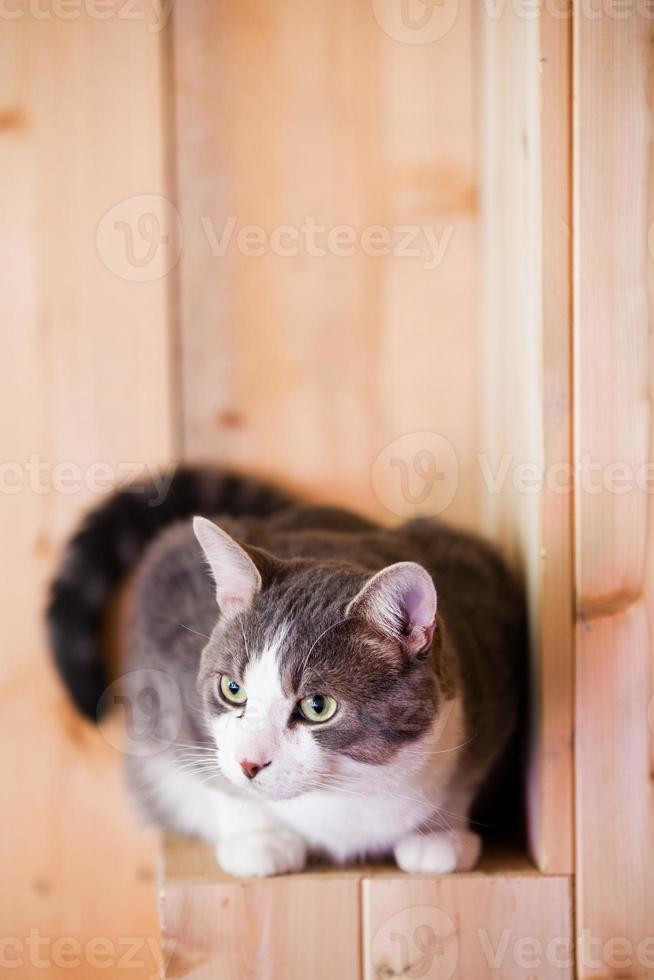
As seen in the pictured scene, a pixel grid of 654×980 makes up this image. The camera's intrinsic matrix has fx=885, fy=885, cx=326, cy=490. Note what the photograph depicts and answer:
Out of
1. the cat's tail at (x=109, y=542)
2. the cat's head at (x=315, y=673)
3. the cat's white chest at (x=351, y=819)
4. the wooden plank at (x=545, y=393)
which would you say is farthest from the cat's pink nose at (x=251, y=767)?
the cat's tail at (x=109, y=542)

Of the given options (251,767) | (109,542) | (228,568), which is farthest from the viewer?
(109,542)

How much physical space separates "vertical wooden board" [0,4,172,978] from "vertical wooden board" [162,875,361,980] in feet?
1.31

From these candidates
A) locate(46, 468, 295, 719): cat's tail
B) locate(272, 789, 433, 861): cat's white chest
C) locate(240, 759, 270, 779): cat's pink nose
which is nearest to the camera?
locate(240, 759, 270, 779): cat's pink nose

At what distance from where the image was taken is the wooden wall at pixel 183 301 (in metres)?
1.41

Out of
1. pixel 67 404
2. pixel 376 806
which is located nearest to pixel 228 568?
pixel 376 806

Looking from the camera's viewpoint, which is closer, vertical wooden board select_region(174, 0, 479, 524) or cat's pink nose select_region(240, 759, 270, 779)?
cat's pink nose select_region(240, 759, 270, 779)

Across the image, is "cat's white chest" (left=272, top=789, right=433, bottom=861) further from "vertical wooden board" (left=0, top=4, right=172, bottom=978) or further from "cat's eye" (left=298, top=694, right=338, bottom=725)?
"vertical wooden board" (left=0, top=4, right=172, bottom=978)

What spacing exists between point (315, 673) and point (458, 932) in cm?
41

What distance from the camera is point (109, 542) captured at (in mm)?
1405

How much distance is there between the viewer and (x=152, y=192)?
1.42m

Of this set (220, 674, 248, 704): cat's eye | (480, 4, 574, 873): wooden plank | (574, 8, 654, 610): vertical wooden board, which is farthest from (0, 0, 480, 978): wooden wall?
(220, 674, 248, 704): cat's eye

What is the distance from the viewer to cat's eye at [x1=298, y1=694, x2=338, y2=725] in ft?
3.13

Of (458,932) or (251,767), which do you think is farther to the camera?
(458,932)

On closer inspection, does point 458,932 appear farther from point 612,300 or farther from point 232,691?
point 612,300
